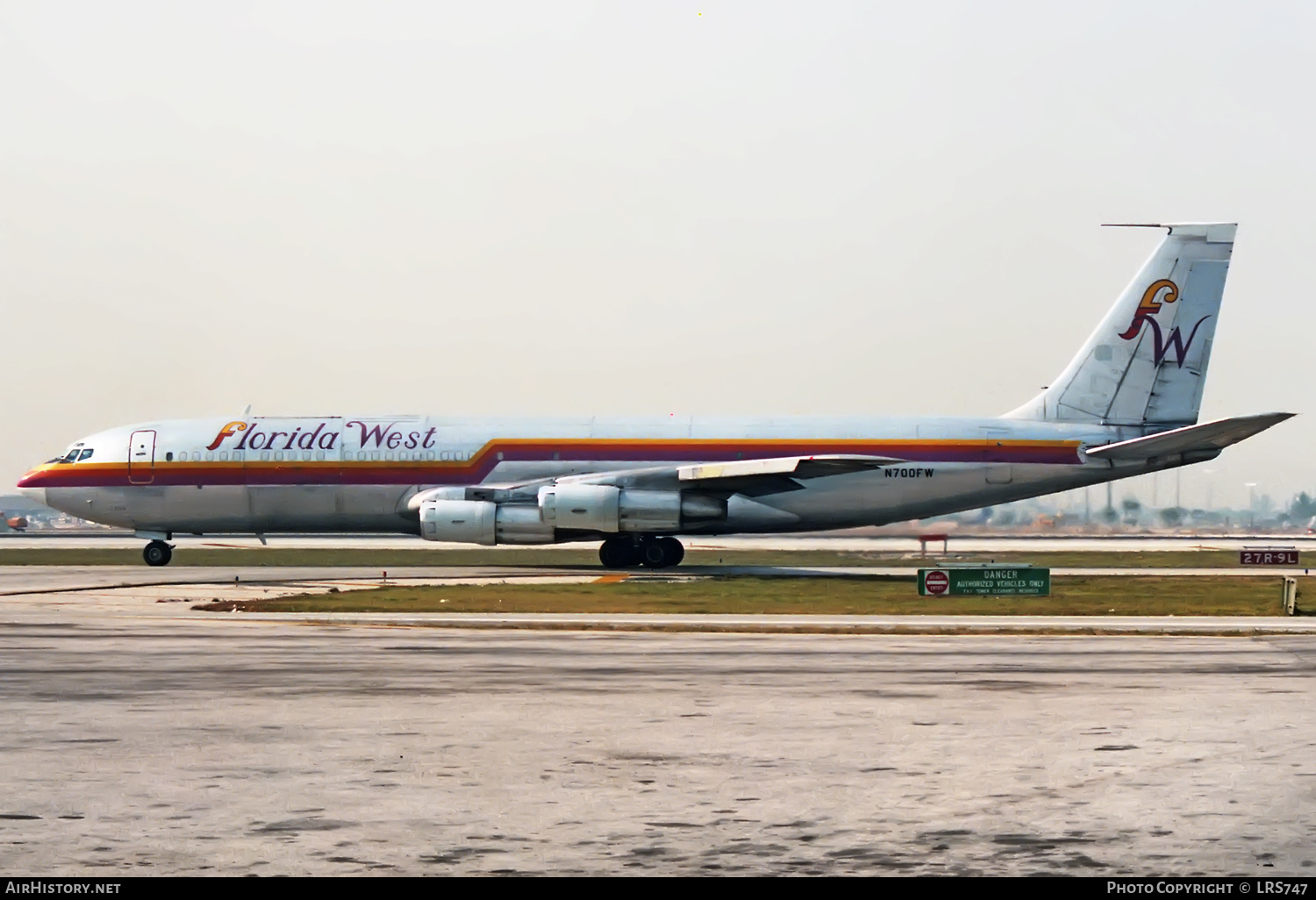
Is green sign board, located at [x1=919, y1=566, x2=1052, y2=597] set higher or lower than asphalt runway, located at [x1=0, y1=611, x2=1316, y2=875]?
higher

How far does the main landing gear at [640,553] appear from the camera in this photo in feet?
172

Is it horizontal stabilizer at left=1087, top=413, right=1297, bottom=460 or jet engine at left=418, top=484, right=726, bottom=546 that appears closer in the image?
horizontal stabilizer at left=1087, top=413, right=1297, bottom=460

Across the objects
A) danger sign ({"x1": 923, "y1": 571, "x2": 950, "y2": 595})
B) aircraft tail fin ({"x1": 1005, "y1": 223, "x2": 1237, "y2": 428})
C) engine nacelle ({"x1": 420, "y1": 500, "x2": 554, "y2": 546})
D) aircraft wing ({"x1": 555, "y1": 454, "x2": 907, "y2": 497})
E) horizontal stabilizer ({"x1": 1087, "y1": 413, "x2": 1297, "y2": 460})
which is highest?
aircraft tail fin ({"x1": 1005, "y1": 223, "x2": 1237, "y2": 428})

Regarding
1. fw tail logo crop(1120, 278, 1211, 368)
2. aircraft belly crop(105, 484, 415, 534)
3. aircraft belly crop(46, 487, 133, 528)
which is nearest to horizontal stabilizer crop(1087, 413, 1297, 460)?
fw tail logo crop(1120, 278, 1211, 368)

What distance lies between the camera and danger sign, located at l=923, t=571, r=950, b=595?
127 ft

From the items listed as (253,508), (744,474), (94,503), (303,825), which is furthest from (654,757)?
(94,503)

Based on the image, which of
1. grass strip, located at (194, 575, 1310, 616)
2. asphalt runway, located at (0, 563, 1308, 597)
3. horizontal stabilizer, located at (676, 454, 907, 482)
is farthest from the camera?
horizontal stabilizer, located at (676, 454, 907, 482)

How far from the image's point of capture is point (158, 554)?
55.3 m

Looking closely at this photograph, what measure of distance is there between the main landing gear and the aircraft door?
56.1 feet

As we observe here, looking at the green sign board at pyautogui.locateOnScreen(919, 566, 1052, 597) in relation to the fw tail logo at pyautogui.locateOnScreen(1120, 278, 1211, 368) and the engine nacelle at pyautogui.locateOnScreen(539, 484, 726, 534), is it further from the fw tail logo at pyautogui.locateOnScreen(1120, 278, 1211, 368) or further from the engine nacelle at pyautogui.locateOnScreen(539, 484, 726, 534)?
the fw tail logo at pyautogui.locateOnScreen(1120, 278, 1211, 368)

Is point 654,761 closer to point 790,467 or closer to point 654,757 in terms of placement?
point 654,757

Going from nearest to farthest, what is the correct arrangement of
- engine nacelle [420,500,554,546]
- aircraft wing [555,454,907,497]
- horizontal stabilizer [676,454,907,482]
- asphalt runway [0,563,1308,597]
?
asphalt runway [0,563,1308,597]
horizontal stabilizer [676,454,907,482]
aircraft wing [555,454,907,497]
engine nacelle [420,500,554,546]

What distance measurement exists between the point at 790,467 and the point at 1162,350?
49.3 ft

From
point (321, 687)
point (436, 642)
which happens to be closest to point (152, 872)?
point (321, 687)
